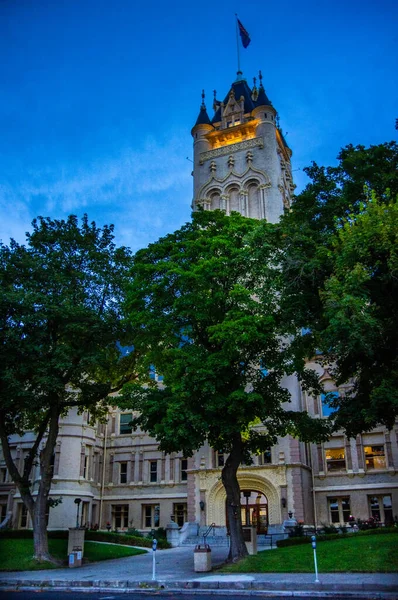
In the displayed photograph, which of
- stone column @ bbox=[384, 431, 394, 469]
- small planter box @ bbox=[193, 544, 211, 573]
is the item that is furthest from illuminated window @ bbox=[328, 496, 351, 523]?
small planter box @ bbox=[193, 544, 211, 573]

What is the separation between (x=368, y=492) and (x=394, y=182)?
26.5 metres

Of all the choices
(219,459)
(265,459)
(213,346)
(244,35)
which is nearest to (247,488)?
(265,459)

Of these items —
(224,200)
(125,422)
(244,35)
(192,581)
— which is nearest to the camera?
(192,581)

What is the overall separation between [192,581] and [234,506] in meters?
5.10

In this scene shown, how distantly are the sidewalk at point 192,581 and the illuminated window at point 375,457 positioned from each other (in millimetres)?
20708

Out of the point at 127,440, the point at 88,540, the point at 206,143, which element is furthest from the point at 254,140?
the point at 88,540

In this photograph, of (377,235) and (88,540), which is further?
(88,540)

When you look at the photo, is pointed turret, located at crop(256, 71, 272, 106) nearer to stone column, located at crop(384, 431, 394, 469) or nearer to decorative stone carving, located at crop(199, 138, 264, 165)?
decorative stone carving, located at crop(199, 138, 264, 165)

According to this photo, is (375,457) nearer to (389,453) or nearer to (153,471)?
(389,453)

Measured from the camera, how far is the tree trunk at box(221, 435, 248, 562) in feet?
71.2

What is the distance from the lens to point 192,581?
58.0ft

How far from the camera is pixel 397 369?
20.2 m

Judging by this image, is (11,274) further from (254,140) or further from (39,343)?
(254,140)

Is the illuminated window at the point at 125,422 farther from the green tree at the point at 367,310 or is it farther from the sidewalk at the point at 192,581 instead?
the green tree at the point at 367,310
